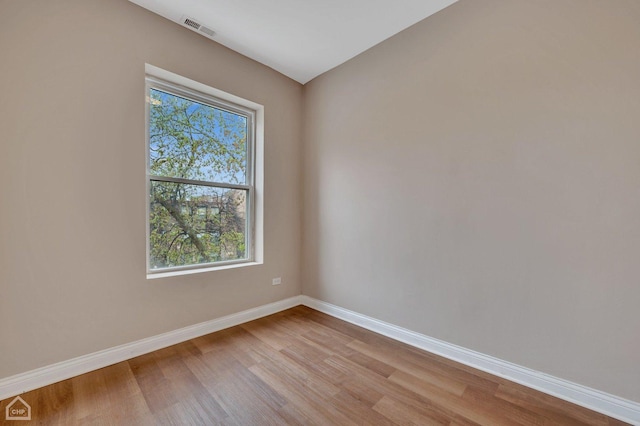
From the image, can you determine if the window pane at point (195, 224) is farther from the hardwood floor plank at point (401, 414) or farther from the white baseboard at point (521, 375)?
the hardwood floor plank at point (401, 414)

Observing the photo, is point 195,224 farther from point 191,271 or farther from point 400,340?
point 400,340

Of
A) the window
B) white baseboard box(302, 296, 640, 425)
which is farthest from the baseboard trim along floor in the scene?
the window

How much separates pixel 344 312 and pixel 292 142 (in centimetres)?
231

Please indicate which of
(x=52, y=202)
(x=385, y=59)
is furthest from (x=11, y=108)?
(x=385, y=59)

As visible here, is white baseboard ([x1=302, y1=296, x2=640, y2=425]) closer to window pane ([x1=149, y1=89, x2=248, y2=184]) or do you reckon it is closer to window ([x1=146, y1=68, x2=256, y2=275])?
window ([x1=146, y1=68, x2=256, y2=275])

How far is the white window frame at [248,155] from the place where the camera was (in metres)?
2.43

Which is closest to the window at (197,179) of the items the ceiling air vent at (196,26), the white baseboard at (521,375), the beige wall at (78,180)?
the beige wall at (78,180)

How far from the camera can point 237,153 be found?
3104 mm

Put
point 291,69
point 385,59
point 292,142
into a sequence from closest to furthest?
point 385,59 < point 291,69 < point 292,142

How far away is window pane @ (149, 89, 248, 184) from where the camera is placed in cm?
250

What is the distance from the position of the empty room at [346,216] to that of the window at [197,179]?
0.02m

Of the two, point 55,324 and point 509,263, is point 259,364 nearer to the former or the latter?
point 55,324

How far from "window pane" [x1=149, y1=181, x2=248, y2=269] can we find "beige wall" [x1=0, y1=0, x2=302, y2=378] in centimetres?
21

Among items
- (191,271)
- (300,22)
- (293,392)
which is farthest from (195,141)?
(293,392)
